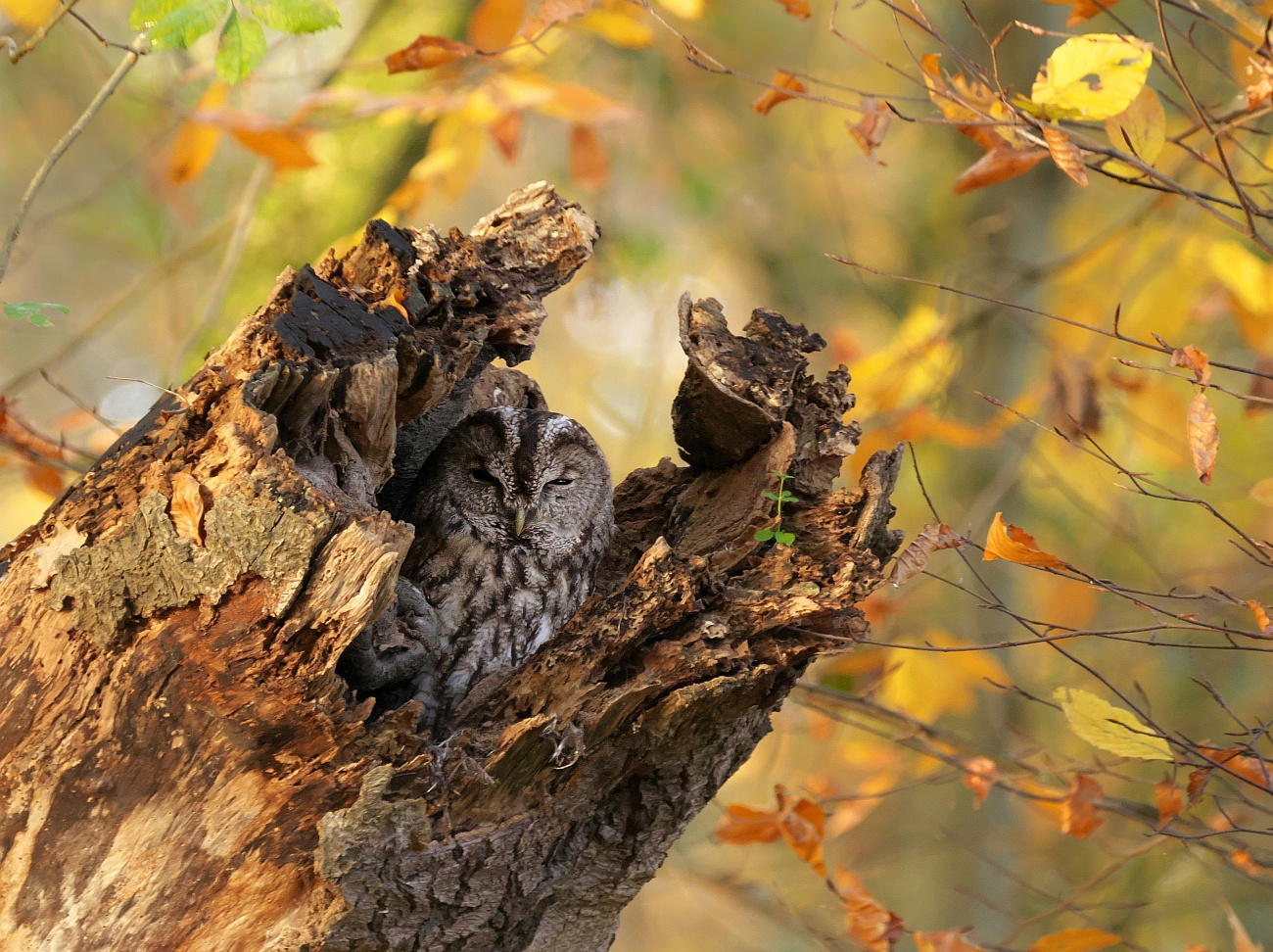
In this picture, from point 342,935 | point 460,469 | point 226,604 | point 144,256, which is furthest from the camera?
point 144,256

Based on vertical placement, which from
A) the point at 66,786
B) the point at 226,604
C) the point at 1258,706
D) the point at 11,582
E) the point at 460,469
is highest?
the point at 1258,706

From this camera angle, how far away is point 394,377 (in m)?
1.83

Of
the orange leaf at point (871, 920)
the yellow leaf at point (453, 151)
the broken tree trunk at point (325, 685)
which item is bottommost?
the broken tree trunk at point (325, 685)

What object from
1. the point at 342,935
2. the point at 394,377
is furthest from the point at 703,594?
the point at 342,935

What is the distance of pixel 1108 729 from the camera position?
6.30 ft

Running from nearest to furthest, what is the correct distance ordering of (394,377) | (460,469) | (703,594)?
(394,377) → (703,594) → (460,469)

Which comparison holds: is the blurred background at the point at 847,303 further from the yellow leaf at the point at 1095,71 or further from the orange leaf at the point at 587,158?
the yellow leaf at the point at 1095,71

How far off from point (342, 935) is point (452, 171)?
2902 millimetres

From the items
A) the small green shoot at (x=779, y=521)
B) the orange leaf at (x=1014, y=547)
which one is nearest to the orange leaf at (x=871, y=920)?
the small green shoot at (x=779, y=521)

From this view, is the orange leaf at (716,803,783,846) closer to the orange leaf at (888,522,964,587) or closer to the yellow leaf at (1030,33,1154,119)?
the orange leaf at (888,522,964,587)

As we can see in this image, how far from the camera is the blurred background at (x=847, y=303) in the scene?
11.5 ft

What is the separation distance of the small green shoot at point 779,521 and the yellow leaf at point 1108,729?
0.60 meters

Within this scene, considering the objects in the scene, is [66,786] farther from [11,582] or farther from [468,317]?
[468,317]

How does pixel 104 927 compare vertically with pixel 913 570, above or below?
below
